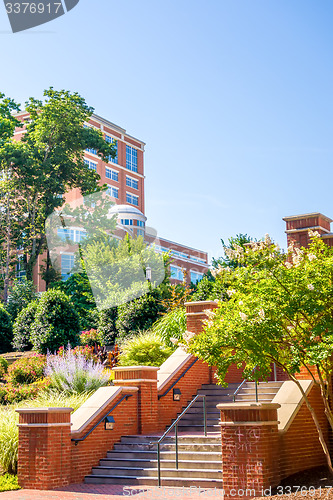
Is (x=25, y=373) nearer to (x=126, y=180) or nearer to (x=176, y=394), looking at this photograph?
(x=176, y=394)

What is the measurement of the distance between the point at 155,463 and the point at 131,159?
66.8m

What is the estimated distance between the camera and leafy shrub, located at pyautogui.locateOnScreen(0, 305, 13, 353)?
27422mm

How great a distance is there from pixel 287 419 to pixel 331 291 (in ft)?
9.20

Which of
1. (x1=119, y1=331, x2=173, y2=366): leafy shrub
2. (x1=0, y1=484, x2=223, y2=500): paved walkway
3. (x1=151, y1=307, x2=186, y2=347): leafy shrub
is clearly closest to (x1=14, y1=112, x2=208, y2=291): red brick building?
(x1=151, y1=307, x2=186, y2=347): leafy shrub

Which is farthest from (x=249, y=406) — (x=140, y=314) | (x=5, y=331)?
(x=5, y=331)

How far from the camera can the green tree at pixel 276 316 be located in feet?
30.9

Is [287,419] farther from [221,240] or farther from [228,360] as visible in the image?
[221,240]

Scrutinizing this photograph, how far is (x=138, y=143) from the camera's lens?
257ft

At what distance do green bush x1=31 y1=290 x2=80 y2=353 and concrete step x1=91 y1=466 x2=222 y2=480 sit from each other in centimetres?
1163

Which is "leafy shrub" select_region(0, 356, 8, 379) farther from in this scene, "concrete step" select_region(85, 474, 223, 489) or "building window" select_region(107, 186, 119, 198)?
"building window" select_region(107, 186, 119, 198)

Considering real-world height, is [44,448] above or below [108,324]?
below

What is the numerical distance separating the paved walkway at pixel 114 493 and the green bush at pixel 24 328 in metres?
14.2

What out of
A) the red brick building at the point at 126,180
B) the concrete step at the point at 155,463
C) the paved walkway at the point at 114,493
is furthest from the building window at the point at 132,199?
the paved walkway at the point at 114,493

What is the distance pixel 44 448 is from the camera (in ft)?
37.8
